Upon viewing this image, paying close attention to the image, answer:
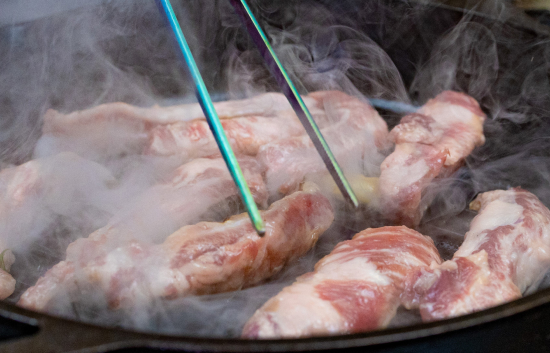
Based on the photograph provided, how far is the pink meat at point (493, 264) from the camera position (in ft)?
4.38

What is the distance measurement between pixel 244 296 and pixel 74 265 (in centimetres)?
64

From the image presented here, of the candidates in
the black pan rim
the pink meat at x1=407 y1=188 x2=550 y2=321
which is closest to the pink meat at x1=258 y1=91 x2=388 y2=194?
the pink meat at x1=407 y1=188 x2=550 y2=321

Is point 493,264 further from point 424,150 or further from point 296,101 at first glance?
point 296,101

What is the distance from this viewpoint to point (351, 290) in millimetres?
1398

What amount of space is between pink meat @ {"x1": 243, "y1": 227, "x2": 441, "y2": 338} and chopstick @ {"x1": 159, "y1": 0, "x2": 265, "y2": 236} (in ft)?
0.96

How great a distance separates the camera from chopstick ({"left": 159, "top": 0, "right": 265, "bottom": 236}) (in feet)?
3.98

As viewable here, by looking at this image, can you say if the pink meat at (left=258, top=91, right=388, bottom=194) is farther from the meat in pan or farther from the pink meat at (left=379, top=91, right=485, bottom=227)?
the meat in pan

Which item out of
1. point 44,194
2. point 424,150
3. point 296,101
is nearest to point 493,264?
point 424,150

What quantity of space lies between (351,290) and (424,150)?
3.56 ft

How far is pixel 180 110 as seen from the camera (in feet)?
7.86

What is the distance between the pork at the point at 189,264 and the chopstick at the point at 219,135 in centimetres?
34

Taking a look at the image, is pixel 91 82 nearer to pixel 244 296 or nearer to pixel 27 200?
pixel 27 200

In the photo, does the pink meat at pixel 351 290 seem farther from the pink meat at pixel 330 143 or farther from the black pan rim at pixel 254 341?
the pink meat at pixel 330 143

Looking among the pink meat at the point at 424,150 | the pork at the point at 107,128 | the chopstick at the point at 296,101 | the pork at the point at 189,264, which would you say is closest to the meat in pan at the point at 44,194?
the pork at the point at 107,128
